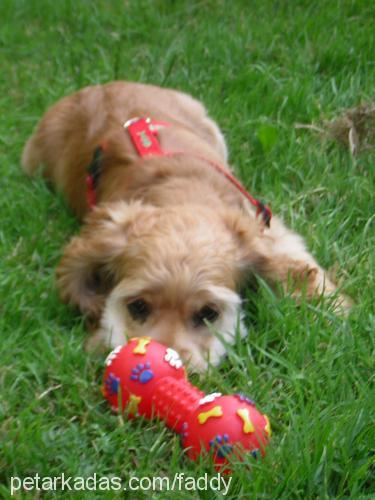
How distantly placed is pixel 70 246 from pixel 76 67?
2.72 metres

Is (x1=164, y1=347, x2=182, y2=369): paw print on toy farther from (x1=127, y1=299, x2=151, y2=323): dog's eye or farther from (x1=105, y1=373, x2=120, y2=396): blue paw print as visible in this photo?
(x1=127, y1=299, x2=151, y2=323): dog's eye

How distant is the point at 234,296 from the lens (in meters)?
3.18

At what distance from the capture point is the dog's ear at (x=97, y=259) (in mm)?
3326

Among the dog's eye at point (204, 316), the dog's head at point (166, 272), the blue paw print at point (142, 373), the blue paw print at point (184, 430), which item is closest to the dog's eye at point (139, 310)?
the dog's head at point (166, 272)

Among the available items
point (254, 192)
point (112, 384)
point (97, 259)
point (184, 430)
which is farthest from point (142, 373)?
point (254, 192)

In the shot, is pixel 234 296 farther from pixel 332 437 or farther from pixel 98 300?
pixel 332 437

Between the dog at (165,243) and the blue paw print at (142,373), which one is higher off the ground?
the blue paw print at (142,373)

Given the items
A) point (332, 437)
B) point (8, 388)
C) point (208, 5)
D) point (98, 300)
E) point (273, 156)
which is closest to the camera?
point (332, 437)

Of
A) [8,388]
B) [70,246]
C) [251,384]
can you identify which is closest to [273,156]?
[70,246]

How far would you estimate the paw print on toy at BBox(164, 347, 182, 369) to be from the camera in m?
2.63

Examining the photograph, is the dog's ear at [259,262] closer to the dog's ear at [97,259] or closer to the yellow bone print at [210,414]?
the dog's ear at [97,259]

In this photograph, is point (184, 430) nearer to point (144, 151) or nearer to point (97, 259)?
point (97, 259)

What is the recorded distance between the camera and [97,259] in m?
3.35

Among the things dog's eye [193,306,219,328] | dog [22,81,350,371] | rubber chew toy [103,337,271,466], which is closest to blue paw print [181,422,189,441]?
rubber chew toy [103,337,271,466]
